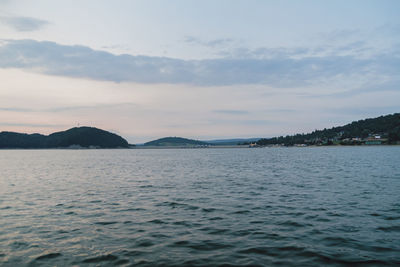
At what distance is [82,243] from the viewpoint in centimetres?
1588

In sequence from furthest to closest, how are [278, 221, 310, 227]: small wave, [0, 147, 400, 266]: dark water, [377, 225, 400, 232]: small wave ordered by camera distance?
[278, 221, 310, 227]: small wave, [377, 225, 400, 232]: small wave, [0, 147, 400, 266]: dark water

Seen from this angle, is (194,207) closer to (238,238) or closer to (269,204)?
(269,204)

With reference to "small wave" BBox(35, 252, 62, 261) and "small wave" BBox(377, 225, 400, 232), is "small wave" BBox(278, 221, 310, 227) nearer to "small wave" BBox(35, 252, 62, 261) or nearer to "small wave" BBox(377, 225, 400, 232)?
"small wave" BBox(377, 225, 400, 232)

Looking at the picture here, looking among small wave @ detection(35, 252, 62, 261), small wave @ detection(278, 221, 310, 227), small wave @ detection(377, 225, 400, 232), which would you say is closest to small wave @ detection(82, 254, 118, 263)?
small wave @ detection(35, 252, 62, 261)

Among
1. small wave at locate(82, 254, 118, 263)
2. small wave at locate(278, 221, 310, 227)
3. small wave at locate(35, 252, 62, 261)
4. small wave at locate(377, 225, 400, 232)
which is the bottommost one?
small wave at locate(377, 225, 400, 232)

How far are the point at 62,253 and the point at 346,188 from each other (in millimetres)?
33493

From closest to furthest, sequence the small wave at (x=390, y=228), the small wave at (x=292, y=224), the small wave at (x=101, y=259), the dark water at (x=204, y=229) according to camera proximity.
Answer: the small wave at (x=101, y=259), the dark water at (x=204, y=229), the small wave at (x=390, y=228), the small wave at (x=292, y=224)

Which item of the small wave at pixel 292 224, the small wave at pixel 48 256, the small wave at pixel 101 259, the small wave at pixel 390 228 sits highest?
the small wave at pixel 48 256

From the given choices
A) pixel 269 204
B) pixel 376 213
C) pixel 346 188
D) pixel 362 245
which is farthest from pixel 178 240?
pixel 346 188

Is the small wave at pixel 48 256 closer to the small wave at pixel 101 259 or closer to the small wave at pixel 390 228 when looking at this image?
the small wave at pixel 101 259

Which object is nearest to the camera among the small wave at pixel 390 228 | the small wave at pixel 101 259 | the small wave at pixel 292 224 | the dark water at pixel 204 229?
the small wave at pixel 101 259

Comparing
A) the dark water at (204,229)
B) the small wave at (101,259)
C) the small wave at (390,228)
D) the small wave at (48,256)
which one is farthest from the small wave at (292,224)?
the small wave at (48,256)

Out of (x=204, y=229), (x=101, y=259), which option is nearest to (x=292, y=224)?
(x=204, y=229)

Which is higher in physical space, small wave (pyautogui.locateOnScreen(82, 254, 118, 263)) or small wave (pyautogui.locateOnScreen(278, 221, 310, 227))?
small wave (pyautogui.locateOnScreen(82, 254, 118, 263))
